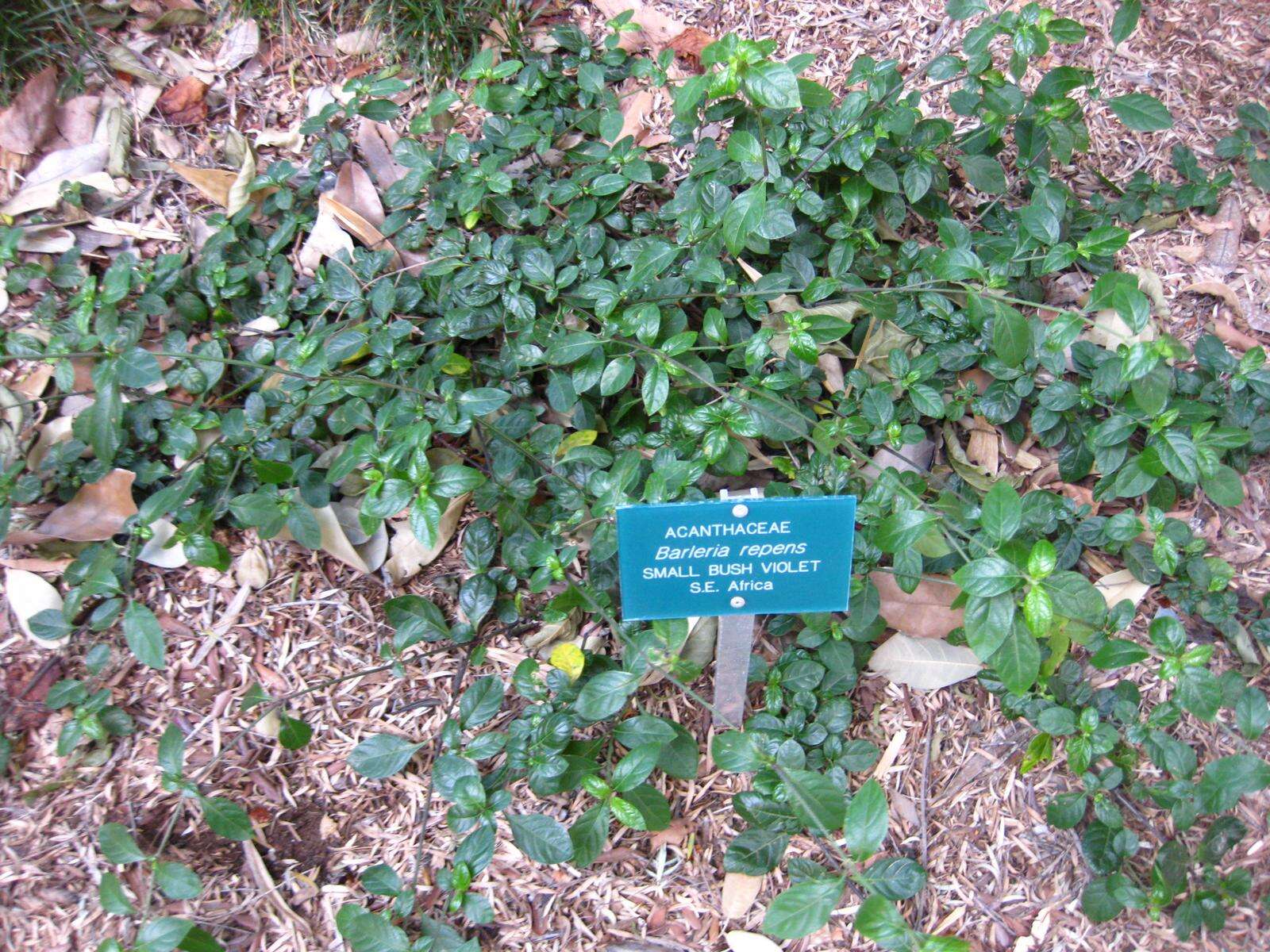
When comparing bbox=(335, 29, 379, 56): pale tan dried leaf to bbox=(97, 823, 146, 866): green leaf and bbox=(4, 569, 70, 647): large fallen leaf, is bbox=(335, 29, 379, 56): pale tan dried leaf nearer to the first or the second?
bbox=(4, 569, 70, 647): large fallen leaf

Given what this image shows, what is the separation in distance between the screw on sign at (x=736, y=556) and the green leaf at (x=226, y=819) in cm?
77

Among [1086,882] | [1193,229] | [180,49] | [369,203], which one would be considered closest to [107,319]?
[369,203]

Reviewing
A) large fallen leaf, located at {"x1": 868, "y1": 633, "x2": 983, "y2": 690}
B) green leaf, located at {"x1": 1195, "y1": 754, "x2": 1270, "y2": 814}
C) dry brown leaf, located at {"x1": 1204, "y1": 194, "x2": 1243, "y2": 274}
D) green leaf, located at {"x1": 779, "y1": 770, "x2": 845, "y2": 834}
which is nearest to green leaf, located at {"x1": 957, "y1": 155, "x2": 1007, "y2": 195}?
dry brown leaf, located at {"x1": 1204, "y1": 194, "x2": 1243, "y2": 274}

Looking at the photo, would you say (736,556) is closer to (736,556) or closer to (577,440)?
(736,556)

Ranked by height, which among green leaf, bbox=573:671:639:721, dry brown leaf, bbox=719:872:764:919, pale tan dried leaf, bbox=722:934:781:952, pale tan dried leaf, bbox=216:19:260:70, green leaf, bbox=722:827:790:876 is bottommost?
pale tan dried leaf, bbox=722:934:781:952

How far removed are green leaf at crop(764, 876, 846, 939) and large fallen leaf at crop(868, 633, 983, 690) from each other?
1.97ft

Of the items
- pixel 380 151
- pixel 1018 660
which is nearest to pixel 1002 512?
pixel 1018 660

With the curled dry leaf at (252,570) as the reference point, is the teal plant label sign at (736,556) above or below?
above

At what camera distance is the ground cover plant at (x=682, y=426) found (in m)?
1.58

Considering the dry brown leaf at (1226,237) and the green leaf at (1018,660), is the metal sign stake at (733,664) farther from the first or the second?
the dry brown leaf at (1226,237)

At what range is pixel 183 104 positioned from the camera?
246 centimetres

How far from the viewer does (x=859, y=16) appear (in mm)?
2529

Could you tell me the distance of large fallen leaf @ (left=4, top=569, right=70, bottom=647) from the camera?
Answer: 6.32 ft

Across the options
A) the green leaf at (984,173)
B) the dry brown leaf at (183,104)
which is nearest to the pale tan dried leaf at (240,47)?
the dry brown leaf at (183,104)
